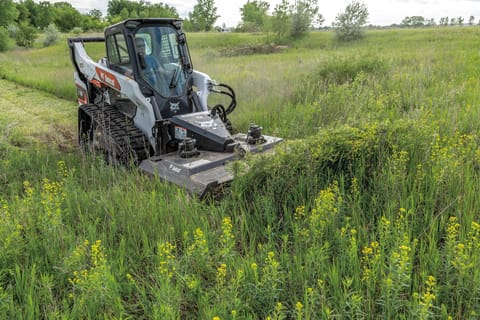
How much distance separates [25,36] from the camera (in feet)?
139

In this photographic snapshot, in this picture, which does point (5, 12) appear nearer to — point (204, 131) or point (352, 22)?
point (352, 22)

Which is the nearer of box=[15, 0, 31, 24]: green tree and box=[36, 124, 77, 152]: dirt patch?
box=[36, 124, 77, 152]: dirt patch

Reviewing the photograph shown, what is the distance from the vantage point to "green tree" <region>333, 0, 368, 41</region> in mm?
30641

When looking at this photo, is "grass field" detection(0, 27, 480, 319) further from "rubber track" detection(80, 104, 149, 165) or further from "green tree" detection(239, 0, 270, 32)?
"green tree" detection(239, 0, 270, 32)

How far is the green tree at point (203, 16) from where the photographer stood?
6094cm

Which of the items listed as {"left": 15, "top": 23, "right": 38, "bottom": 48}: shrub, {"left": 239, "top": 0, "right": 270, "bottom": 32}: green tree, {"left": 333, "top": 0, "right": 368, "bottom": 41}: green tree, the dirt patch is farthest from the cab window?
{"left": 239, "top": 0, "right": 270, "bottom": 32}: green tree

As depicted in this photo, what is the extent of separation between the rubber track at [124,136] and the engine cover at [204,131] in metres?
0.50

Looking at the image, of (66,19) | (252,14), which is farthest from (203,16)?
(66,19)

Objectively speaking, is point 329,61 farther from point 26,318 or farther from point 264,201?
point 26,318

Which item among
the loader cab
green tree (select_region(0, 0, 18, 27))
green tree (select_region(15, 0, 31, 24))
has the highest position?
green tree (select_region(15, 0, 31, 24))

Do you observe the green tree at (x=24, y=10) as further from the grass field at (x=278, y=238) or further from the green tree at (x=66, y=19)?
the grass field at (x=278, y=238)

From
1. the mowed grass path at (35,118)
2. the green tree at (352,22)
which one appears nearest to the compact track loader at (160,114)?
the mowed grass path at (35,118)

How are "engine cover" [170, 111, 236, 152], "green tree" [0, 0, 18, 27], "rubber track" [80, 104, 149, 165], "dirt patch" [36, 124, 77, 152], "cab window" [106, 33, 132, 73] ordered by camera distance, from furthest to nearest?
"green tree" [0, 0, 18, 27] → "dirt patch" [36, 124, 77, 152] → "cab window" [106, 33, 132, 73] → "rubber track" [80, 104, 149, 165] → "engine cover" [170, 111, 236, 152]

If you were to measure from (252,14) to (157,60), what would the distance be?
6645 centimetres
